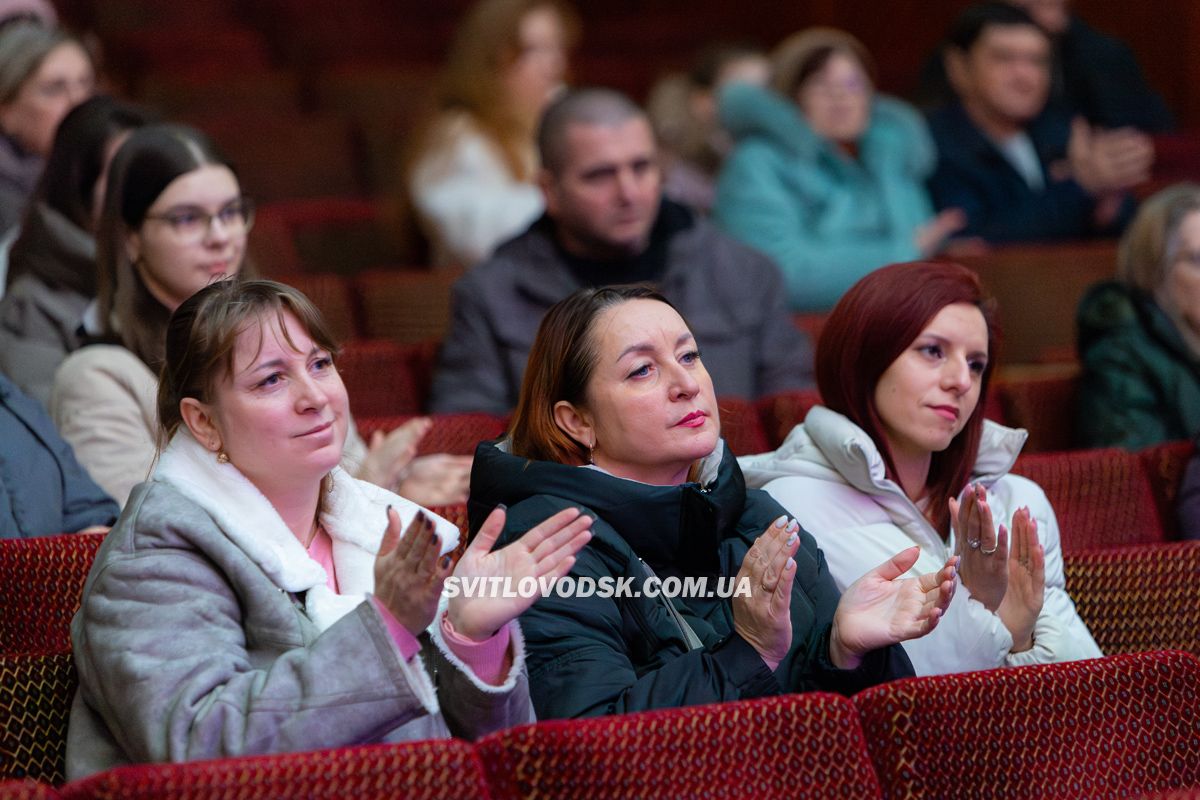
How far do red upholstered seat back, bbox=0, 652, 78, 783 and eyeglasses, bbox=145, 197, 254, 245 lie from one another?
2.47ft

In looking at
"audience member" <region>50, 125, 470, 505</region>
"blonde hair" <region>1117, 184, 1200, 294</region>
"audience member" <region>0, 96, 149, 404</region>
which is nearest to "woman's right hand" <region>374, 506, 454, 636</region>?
"audience member" <region>50, 125, 470, 505</region>

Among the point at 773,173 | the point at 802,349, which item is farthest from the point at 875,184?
the point at 802,349

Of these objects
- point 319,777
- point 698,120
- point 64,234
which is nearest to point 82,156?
point 64,234

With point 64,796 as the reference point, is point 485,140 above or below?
above

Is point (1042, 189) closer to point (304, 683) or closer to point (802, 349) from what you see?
point (802, 349)

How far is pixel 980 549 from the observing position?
1333 millimetres

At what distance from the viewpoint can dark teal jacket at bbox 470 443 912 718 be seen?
1192 millimetres

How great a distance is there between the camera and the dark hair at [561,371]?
137 cm

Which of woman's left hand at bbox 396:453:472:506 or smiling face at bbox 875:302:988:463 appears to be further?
woman's left hand at bbox 396:453:472:506

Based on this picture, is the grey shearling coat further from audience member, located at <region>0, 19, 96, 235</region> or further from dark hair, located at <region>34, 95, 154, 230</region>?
audience member, located at <region>0, 19, 96, 235</region>

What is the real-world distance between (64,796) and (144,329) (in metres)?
0.94

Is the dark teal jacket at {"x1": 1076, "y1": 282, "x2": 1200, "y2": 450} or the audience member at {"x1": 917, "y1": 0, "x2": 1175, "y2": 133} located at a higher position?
the audience member at {"x1": 917, "y1": 0, "x2": 1175, "y2": 133}

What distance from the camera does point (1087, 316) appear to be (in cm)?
221

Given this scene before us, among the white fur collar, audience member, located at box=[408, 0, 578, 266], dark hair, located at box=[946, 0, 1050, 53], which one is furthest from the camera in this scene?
dark hair, located at box=[946, 0, 1050, 53]
